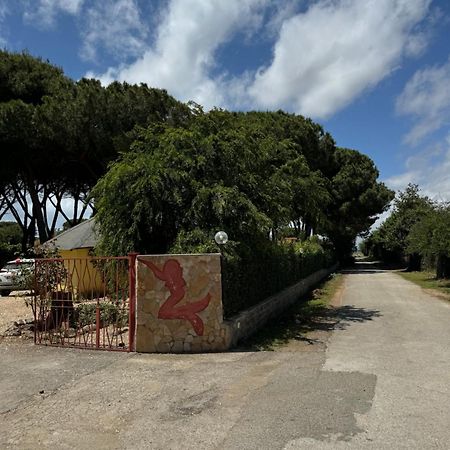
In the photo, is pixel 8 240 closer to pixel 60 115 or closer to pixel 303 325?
pixel 60 115

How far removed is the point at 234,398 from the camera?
235 inches

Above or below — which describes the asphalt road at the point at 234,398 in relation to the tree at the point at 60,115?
below

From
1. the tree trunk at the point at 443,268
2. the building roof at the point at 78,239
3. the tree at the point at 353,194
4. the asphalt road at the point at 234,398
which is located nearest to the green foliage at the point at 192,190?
the asphalt road at the point at 234,398

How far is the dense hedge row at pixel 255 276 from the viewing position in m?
9.72

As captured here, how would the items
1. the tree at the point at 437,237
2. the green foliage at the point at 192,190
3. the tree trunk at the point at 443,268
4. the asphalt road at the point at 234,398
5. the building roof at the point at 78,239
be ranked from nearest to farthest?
the asphalt road at the point at 234,398
the green foliage at the point at 192,190
the building roof at the point at 78,239
the tree at the point at 437,237
the tree trunk at the point at 443,268

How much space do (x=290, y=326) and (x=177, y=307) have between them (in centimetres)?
405

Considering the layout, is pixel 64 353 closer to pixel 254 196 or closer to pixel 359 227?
pixel 254 196

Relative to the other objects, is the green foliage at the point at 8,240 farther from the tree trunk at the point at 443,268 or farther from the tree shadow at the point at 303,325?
the tree trunk at the point at 443,268

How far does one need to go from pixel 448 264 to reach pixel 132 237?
22138 millimetres

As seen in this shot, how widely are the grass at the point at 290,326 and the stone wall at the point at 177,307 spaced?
105 centimetres

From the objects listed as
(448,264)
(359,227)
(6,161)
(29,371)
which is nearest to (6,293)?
(6,161)

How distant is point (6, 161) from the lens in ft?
84.9

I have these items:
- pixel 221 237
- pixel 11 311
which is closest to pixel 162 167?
pixel 221 237

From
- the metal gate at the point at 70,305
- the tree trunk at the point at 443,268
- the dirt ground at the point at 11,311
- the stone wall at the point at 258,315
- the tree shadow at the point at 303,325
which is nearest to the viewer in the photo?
the stone wall at the point at 258,315
